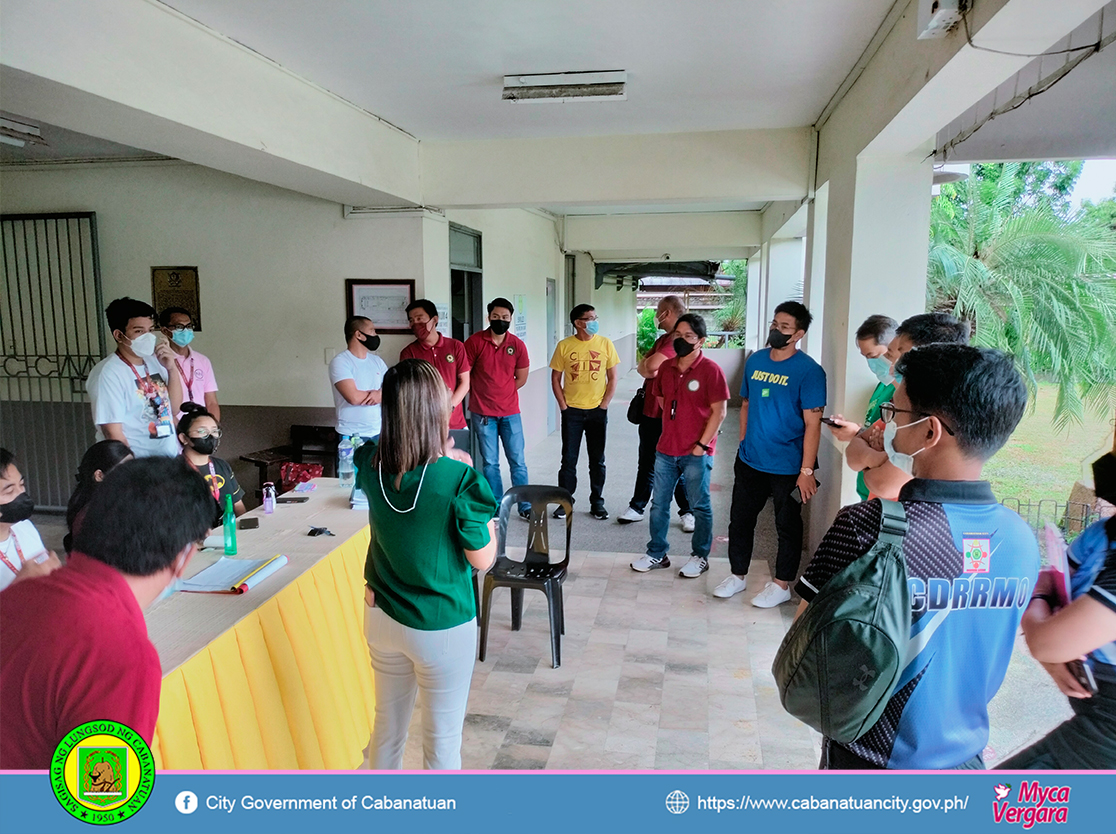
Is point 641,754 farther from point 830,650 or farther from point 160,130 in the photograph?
point 160,130

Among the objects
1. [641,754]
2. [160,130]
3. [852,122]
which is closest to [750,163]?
A: [852,122]

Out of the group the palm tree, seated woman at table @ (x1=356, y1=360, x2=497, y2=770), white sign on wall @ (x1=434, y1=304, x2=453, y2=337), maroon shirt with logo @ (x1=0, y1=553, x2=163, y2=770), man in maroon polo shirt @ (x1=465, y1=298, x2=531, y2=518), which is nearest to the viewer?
maroon shirt with logo @ (x1=0, y1=553, x2=163, y2=770)

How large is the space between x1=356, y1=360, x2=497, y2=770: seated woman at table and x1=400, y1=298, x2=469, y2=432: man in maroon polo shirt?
8.59ft

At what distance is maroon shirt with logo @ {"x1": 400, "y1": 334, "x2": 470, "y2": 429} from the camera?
14.6 ft

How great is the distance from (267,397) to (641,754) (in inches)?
151

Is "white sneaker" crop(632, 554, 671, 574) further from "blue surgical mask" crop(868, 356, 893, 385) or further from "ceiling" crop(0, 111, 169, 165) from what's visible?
"ceiling" crop(0, 111, 169, 165)

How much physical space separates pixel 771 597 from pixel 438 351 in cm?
245

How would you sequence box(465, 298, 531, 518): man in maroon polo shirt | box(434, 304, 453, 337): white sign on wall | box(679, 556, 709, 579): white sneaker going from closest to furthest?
box(679, 556, 709, 579): white sneaker
box(465, 298, 531, 518): man in maroon polo shirt
box(434, 304, 453, 337): white sign on wall

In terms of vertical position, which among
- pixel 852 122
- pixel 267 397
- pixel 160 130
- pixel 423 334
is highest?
pixel 852 122

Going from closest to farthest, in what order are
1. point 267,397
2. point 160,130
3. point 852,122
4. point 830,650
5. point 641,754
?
point 830,650
point 641,754
point 160,130
point 852,122
point 267,397

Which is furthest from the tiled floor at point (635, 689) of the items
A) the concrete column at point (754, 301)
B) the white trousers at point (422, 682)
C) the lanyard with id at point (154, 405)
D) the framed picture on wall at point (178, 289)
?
the concrete column at point (754, 301)

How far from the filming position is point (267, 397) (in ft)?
16.5

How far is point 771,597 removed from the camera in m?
3.43
